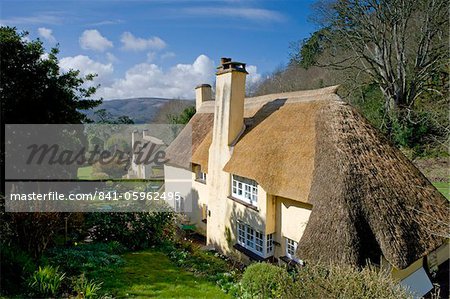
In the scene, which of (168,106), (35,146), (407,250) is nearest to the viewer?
(407,250)

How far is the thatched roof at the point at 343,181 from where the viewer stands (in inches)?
312

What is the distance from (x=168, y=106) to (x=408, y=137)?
145 feet

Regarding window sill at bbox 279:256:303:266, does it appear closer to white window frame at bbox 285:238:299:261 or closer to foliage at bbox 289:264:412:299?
white window frame at bbox 285:238:299:261

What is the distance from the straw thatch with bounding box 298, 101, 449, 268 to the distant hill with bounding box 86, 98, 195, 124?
45.4m

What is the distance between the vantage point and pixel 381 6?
2175 cm

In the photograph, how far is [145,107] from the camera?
250ft

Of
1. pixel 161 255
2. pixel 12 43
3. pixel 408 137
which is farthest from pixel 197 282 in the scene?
pixel 408 137

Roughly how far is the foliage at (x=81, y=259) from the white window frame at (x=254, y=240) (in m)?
5.44

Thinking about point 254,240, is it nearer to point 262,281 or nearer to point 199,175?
point 262,281

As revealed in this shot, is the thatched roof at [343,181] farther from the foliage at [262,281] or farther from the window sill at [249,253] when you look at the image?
the window sill at [249,253]

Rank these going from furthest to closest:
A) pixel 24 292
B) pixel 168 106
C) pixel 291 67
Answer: pixel 168 106 → pixel 291 67 → pixel 24 292

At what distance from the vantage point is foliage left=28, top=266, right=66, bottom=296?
6.13m

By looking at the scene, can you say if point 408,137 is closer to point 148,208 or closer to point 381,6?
point 381,6

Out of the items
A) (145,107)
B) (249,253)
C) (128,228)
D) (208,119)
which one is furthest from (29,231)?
(145,107)
